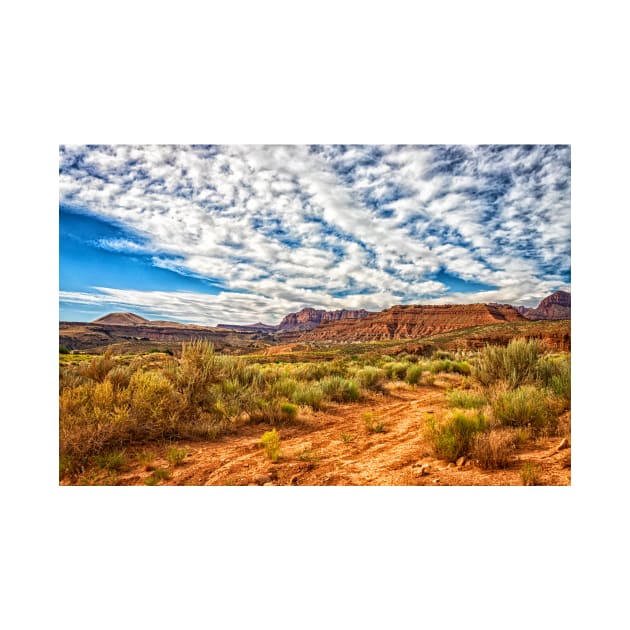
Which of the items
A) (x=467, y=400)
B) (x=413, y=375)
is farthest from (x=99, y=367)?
(x=413, y=375)

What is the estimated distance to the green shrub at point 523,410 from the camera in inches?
185

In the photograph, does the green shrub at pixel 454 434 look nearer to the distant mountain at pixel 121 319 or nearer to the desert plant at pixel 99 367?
the distant mountain at pixel 121 319

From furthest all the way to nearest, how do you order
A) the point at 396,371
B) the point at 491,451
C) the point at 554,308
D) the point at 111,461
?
the point at 396,371, the point at 554,308, the point at 111,461, the point at 491,451

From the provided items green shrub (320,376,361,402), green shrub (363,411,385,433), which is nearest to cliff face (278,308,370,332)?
green shrub (320,376,361,402)

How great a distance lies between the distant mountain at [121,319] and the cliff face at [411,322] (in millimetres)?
3128

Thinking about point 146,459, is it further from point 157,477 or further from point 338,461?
point 338,461

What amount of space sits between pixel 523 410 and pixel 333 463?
2.63 m

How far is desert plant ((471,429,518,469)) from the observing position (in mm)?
3816

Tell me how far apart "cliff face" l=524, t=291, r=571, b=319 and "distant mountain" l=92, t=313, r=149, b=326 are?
240 inches

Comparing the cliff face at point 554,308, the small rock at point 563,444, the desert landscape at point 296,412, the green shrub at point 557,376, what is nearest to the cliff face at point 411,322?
the desert landscape at point 296,412

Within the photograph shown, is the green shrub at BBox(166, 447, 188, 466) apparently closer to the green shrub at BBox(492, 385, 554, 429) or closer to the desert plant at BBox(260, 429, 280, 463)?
the desert plant at BBox(260, 429, 280, 463)

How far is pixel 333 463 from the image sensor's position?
416 centimetres

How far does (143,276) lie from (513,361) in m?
6.27

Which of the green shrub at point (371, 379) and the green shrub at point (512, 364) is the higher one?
the green shrub at point (512, 364)
